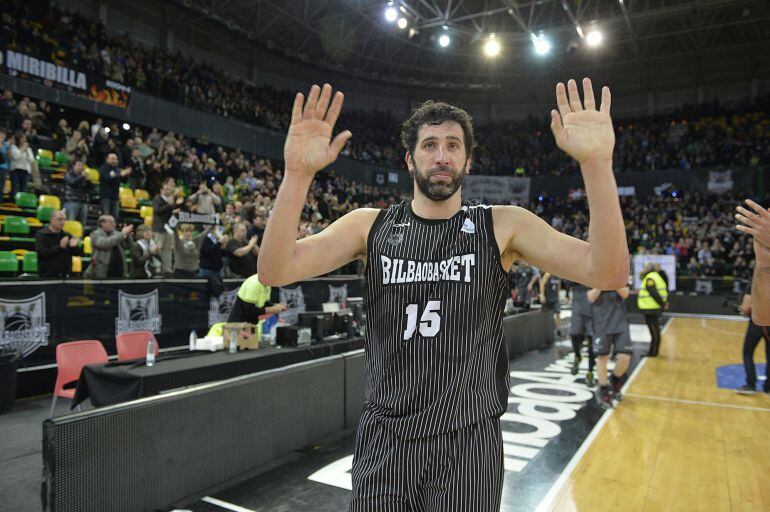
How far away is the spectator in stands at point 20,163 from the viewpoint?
388 inches

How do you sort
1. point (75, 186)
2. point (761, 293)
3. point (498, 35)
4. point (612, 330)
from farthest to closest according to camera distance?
point (498, 35), point (75, 186), point (612, 330), point (761, 293)

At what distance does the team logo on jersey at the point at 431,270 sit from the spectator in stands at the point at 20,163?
10.7 metres

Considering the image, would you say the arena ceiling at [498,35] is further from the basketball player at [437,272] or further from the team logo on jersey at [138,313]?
the basketball player at [437,272]

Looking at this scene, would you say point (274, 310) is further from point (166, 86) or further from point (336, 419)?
point (166, 86)

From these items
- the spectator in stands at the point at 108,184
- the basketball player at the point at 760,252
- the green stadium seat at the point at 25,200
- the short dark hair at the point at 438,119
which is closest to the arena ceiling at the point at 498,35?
the green stadium seat at the point at 25,200

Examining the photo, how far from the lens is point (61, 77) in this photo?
531 inches

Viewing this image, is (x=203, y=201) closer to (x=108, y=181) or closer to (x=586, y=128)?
(x=108, y=181)

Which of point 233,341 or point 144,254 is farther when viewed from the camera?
point 144,254

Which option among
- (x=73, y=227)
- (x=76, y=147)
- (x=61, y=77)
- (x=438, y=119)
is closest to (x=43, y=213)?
(x=73, y=227)

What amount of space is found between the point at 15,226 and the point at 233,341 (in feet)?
24.8

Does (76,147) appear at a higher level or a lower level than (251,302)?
higher

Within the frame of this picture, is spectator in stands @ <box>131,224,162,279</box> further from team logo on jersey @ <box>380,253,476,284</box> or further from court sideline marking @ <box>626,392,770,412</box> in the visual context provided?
court sideline marking @ <box>626,392,770,412</box>

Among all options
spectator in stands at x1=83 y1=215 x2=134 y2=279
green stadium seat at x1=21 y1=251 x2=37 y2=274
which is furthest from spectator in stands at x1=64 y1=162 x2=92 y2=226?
spectator in stands at x1=83 y1=215 x2=134 y2=279

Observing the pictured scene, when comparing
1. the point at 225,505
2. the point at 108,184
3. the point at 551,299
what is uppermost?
the point at 108,184
